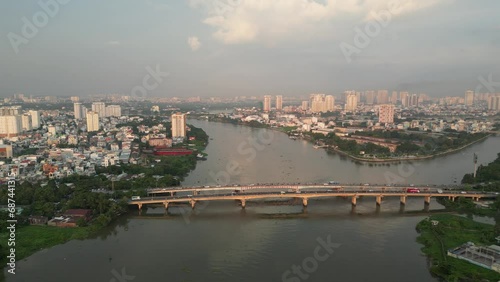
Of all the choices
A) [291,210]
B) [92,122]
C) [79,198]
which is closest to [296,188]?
[291,210]

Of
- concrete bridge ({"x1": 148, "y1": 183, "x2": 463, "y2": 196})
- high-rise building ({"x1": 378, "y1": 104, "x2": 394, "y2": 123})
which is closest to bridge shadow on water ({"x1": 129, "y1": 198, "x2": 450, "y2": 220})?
concrete bridge ({"x1": 148, "y1": 183, "x2": 463, "y2": 196})

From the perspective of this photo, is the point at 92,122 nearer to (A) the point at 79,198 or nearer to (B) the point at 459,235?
(A) the point at 79,198

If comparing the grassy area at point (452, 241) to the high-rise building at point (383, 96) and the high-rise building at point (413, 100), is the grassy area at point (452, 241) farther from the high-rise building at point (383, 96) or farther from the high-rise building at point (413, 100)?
the high-rise building at point (383, 96)

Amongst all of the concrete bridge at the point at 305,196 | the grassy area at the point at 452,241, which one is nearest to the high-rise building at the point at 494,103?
the concrete bridge at the point at 305,196

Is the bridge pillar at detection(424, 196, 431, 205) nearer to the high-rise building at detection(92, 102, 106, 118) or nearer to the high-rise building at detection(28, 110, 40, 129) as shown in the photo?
the high-rise building at detection(28, 110, 40, 129)

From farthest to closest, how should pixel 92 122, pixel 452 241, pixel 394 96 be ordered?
pixel 394 96
pixel 92 122
pixel 452 241
